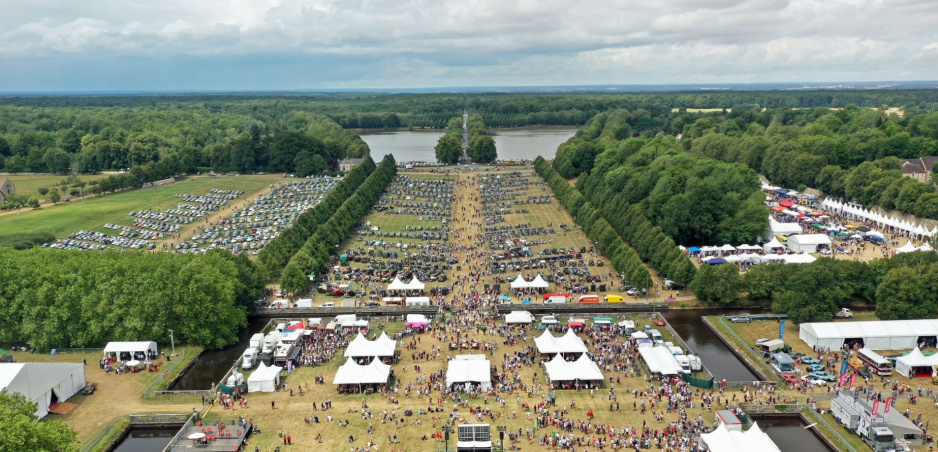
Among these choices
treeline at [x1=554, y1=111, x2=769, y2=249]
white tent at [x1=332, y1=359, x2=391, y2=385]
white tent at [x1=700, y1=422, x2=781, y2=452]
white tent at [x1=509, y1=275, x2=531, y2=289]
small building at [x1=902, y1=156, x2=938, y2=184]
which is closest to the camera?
white tent at [x1=700, y1=422, x2=781, y2=452]

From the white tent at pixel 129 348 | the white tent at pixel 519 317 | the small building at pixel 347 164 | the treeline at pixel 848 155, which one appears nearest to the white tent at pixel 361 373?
the white tent at pixel 519 317

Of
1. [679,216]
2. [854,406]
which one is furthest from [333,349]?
[679,216]

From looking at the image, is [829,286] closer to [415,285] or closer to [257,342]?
[415,285]

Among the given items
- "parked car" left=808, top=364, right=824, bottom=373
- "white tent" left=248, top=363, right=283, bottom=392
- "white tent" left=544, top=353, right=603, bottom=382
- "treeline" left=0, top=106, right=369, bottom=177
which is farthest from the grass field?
"parked car" left=808, top=364, right=824, bottom=373

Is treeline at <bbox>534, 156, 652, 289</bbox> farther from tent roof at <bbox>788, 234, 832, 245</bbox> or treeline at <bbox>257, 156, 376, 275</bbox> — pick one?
treeline at <bbox>257, 156, 376, 275</bbox>

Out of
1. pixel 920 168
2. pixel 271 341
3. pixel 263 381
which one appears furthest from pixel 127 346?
pixel 920 168

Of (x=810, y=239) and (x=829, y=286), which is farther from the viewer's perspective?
(x=810, y=239)

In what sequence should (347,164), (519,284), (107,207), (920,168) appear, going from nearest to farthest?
1. (519,284)
2. (920,168)
3. (107,207)
4. (347,164)

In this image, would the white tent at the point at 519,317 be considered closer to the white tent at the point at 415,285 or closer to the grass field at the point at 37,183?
the white tent at the point at 415,285
